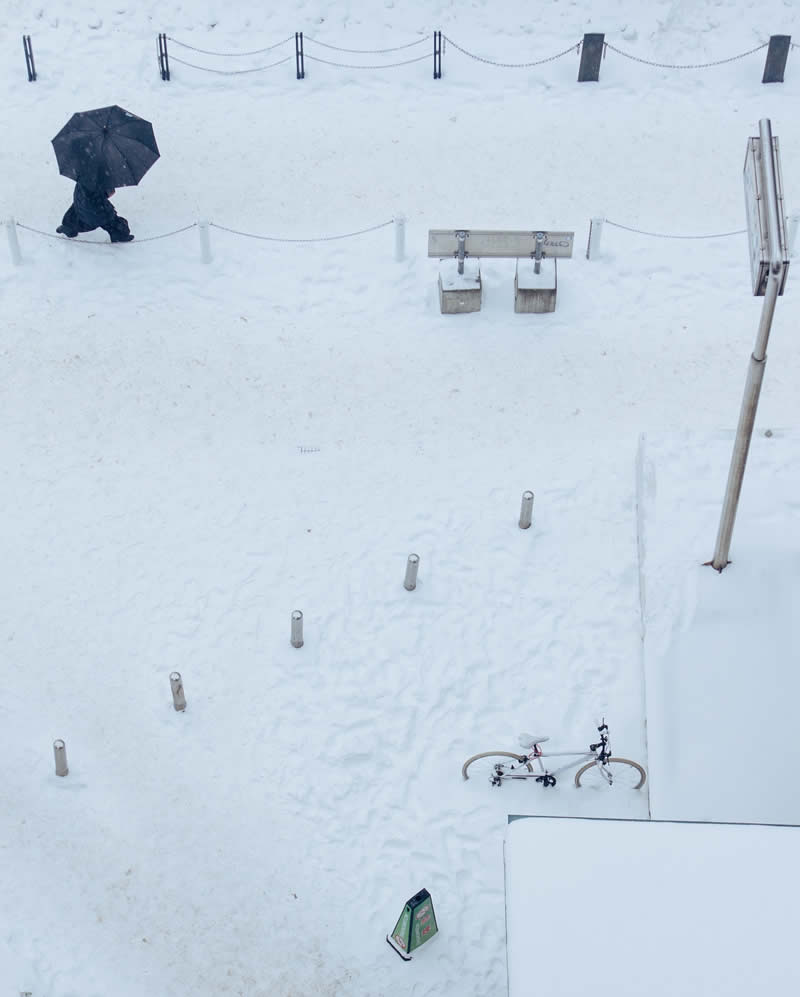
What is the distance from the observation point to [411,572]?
12703 mm

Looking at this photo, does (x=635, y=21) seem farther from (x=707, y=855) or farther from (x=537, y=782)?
(x=707, y=855)

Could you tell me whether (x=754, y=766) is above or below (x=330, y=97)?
below

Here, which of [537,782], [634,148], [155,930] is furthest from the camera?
[634,148]

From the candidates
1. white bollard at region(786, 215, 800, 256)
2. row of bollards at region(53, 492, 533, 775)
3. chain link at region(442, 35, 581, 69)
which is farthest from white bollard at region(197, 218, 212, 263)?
white bollard at region(786, 215, 800, 256)

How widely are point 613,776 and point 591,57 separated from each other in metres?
12.1

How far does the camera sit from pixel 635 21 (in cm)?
2042

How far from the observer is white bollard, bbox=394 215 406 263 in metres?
16.1

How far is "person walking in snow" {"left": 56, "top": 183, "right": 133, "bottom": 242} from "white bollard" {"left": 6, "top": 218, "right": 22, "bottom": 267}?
66 centimetres

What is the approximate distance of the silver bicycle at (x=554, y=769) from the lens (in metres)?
11.3

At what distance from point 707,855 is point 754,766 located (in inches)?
131

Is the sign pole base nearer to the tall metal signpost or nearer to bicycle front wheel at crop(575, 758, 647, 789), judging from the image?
bicycle front wheel at crop(575, 758, 647, 789)

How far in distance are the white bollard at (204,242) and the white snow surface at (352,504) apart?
0.77 ft

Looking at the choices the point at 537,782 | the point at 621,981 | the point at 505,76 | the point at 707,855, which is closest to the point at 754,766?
the point at 537,782

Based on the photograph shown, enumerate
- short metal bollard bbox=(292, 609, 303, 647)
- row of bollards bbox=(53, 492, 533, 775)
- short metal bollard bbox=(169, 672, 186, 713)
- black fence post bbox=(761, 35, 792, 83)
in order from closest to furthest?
row of bollards bbox=(53, 492, 533, 775), short metal bollard bbox=(169, 672, 186, 713), short metal bollard bbox=(292, 609, 303, 647), black fence post bbox=(761, 35, 792, 83)
